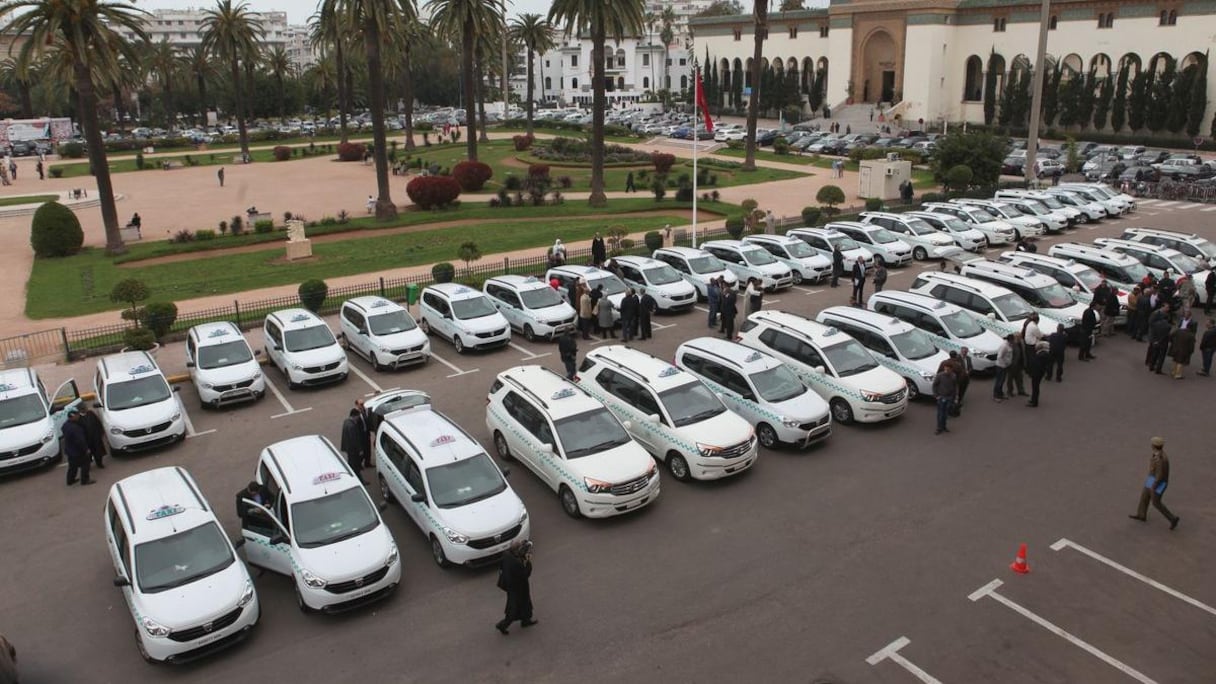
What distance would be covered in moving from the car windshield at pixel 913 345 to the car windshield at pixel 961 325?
100 centimetres

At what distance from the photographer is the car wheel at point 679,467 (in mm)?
15016

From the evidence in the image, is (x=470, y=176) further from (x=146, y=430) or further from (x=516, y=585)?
(x=516, y=585)

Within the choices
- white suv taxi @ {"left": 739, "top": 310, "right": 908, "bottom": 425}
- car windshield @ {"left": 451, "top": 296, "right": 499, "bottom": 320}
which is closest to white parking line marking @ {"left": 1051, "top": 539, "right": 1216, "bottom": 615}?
white suv taxi @ {"left": 739, "top": 310, "right": 908, "bottom": 425}

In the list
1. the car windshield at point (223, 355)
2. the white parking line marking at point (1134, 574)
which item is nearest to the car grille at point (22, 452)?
the car windshield at point (223, 355)

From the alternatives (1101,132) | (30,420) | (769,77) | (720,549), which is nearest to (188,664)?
(720,549)

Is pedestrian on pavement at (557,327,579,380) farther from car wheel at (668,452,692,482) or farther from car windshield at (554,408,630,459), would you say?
car wheel at (668,452,692,482)

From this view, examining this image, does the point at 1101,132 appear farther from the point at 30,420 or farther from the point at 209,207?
the point at 30,420

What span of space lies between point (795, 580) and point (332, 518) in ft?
21.1

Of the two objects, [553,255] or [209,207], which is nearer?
[553,255]

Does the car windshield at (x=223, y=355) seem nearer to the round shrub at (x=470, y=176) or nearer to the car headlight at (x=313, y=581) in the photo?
the car headlight at (x=313, y=581)

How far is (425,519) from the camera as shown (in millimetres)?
12789

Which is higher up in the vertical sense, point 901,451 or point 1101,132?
point 1101,132

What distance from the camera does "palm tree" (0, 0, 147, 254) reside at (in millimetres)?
33688

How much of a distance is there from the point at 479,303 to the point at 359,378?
3908 mm
